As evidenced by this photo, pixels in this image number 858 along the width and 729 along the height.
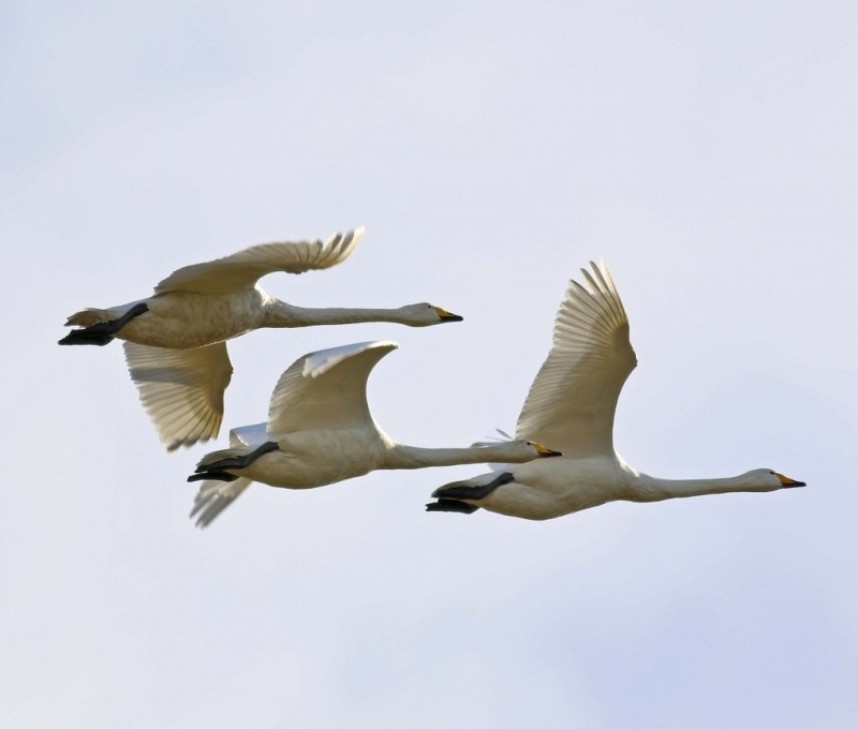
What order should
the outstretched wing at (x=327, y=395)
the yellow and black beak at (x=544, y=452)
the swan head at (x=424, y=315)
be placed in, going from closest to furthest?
the outstretched wing at (x=327, y=395) → the yellow and black beak at (x=544, y=452) → the swan head at (x=424, y=315)

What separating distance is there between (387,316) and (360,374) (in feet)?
9.95

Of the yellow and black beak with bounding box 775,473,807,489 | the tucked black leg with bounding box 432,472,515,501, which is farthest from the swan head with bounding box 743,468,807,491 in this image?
the tucked black leg with bounding box 432,472,515,501

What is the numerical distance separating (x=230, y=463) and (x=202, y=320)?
1656 millimetres

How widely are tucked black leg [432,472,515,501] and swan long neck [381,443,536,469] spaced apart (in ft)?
0.70

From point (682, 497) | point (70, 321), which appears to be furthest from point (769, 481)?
point (70, 321)

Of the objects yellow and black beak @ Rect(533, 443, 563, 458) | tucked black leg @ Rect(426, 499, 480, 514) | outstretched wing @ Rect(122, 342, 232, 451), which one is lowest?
tucked black leg @ Rect(426, 499, 480, 514)

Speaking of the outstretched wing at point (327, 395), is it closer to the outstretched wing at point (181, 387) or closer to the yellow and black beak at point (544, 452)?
the yellow and black beak at point (544, 452)

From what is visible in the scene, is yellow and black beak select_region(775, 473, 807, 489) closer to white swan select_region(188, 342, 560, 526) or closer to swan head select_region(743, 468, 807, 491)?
swan head select_region(743, 468, 807, 491)

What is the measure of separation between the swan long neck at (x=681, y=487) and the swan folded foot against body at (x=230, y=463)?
14.5 ft

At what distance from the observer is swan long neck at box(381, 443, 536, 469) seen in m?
24.8

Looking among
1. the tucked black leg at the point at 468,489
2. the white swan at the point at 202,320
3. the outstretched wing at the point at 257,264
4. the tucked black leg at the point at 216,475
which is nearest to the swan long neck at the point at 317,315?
the white swan at the point at 202,320

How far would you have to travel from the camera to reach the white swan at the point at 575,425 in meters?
25.2

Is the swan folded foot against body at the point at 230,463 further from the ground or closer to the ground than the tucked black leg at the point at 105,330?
closer to the ground

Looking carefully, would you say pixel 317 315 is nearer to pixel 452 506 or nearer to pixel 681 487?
pixel 452 506
